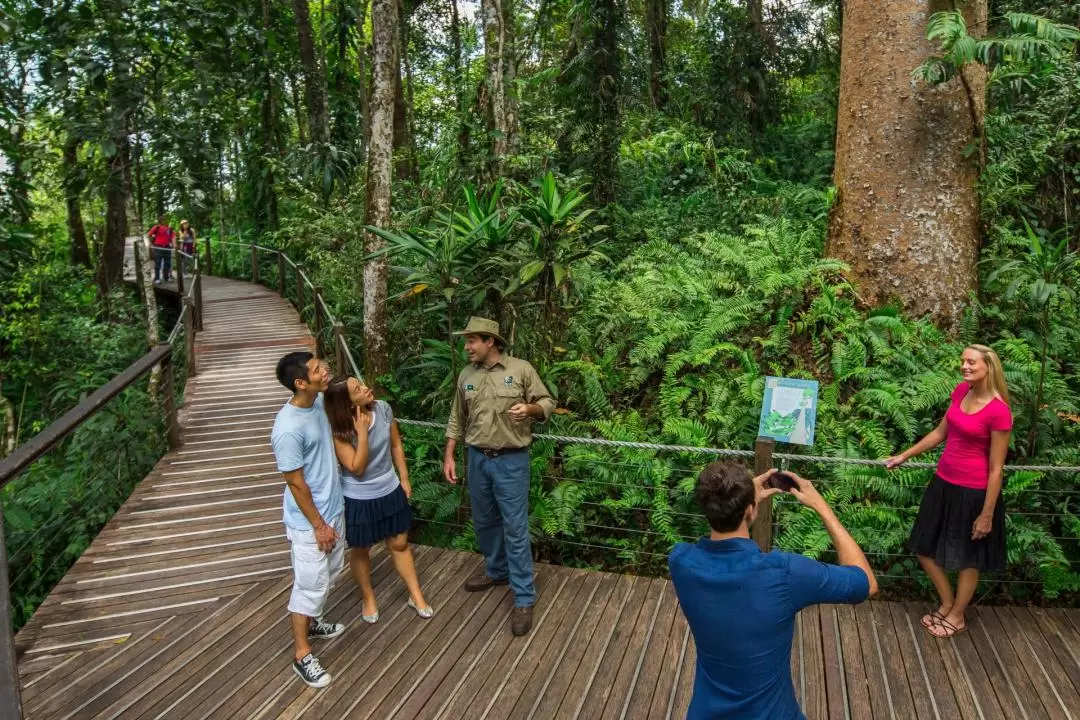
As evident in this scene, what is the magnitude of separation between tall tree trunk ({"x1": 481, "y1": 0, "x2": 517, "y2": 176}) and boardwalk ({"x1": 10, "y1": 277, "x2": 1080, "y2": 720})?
4037 millimetres

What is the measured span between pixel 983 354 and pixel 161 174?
11.1 meters

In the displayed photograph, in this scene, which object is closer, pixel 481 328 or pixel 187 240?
pixel 481 328

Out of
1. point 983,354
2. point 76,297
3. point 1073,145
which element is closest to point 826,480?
point 983,354

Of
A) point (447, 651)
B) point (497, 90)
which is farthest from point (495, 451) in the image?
point (497, 90)

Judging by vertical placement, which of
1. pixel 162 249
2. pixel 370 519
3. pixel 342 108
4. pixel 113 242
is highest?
pixel 342 108

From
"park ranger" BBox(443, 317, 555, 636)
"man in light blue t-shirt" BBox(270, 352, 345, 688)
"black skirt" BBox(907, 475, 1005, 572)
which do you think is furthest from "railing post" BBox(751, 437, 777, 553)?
"man in light blue t-shirt" BBox(270, 352, 345, 688)

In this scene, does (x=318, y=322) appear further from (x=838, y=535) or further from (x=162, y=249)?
(x=838, y=535)

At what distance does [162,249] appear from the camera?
48.4 feet

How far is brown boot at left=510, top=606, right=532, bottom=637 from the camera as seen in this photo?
12.9 ft

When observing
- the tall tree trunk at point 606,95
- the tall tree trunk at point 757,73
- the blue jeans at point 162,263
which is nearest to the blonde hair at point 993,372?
the tall tree trunk at point 606,95

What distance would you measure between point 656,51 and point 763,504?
12.2 metres

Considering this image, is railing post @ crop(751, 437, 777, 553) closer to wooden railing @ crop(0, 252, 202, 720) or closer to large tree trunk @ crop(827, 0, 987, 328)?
large tree trunk @ crop(827, 0, 987, 328)

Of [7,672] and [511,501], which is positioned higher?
[7,672]

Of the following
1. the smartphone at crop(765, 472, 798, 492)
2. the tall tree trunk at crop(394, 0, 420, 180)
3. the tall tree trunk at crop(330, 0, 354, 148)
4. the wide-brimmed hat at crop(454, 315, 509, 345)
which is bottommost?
the smartphone at crop(765, 472, 798, 492)
